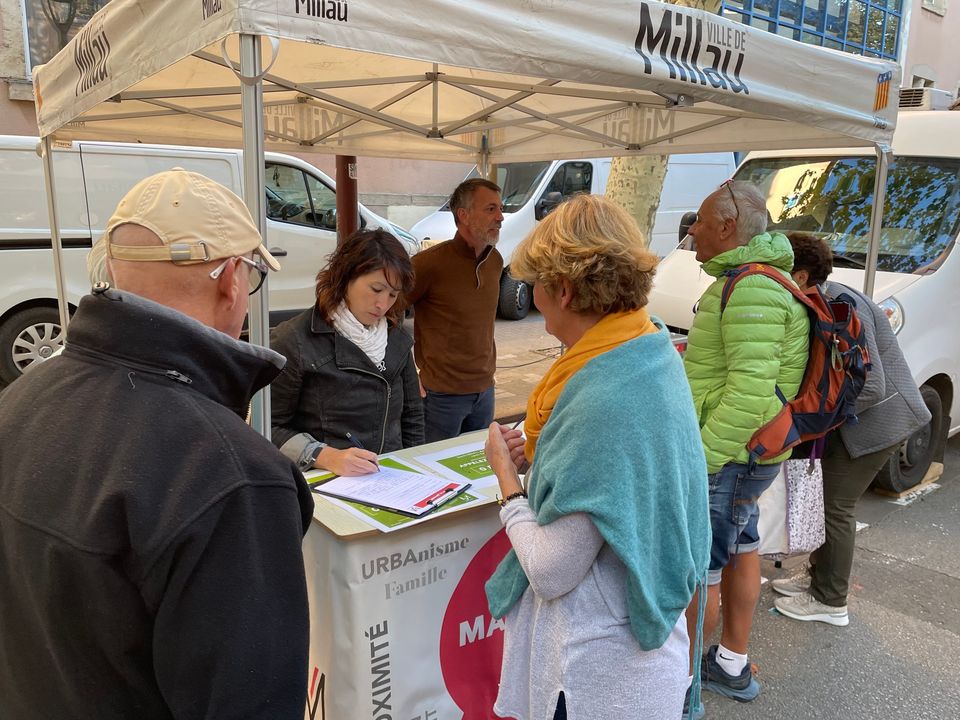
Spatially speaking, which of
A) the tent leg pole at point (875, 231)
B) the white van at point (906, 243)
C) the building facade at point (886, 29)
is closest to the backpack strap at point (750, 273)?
the tent leg pole at point (875, 231)

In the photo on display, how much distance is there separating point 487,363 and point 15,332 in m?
4.57

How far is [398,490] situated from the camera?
2.05 meters

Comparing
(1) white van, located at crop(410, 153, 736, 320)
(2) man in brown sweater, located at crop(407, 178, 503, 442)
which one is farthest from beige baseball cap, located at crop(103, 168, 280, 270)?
(1) white van, located at crop(410, 153, 736, 320)

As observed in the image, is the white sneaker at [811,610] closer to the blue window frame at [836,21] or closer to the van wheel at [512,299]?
the van wheel at [512,299]

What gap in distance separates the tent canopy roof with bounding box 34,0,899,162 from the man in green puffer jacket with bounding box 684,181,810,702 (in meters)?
0.51

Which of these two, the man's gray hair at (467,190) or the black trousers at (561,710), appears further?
the man's gray hair at (467,190)

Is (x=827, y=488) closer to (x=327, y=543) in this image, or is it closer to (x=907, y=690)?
(x=907, y=690)

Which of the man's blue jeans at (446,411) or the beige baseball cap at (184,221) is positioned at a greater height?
the beige baseball cap at (184,221)

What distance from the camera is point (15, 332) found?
5965 mm

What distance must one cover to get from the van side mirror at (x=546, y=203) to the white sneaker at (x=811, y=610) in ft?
22.7

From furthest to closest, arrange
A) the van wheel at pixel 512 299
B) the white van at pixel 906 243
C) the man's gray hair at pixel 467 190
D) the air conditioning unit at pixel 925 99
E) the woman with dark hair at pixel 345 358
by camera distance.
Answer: the van wheel at pixel 512 299
the air conditioning unit at pixel 925 99
the white van at pixel 906 243
the man's gray hair at pixel 467 190
the woman with dark hair at pixel 345 358

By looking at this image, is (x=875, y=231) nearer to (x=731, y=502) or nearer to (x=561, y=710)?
(x=731, y=502)

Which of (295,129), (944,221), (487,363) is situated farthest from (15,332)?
(944,221)

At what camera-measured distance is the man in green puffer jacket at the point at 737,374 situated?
7.36ft
